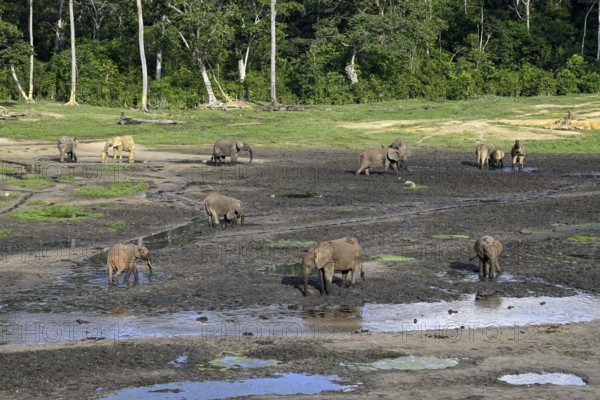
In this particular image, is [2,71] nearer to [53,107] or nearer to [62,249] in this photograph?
[53,107]

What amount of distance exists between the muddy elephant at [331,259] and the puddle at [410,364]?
12.7ft

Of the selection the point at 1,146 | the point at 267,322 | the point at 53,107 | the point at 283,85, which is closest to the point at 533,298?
the point at 267,322

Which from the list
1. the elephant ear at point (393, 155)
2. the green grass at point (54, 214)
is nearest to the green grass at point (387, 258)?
the green grass at point (54, 214)

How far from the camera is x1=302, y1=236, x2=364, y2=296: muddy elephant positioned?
706 inches

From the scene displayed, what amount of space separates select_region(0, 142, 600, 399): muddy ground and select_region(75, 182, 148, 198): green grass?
49cm

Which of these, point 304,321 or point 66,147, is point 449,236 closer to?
point 304,321

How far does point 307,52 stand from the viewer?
229 ft

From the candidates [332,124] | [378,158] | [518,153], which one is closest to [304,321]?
[378,158]

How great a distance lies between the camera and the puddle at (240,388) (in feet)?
41.5

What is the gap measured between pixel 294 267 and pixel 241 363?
6.96 m

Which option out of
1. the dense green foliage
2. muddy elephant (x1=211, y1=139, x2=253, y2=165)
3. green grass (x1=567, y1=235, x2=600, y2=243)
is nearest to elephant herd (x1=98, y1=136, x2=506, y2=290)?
green grass (x1=567, y1=235, x2=600, y2=243)

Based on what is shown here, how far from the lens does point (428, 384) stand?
13.0 meters

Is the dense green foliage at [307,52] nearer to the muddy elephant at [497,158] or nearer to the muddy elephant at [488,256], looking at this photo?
the muddy elephant at [497,158]

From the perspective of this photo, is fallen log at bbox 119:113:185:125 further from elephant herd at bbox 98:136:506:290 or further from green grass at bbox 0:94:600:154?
elephant herd at bbox 98:136:506:290
